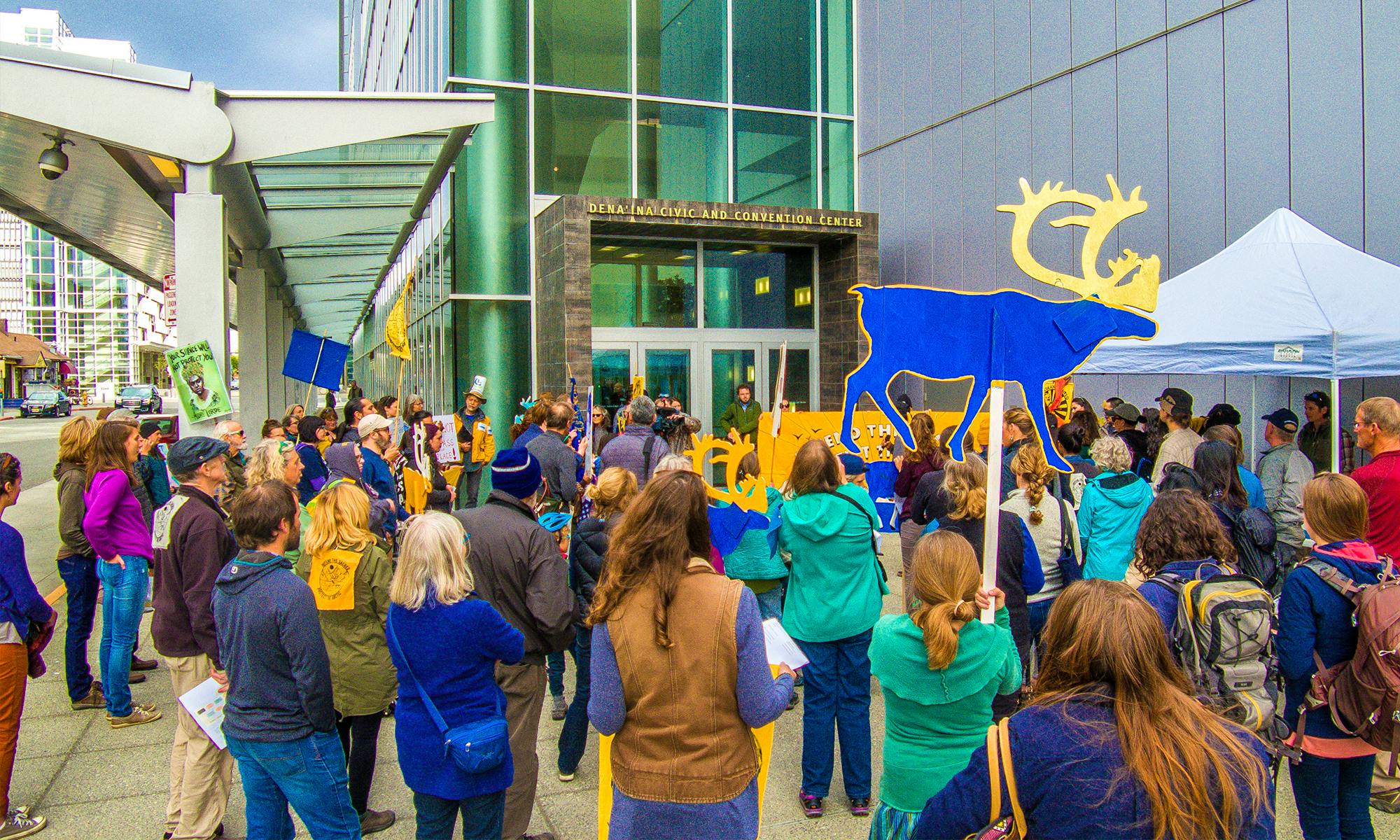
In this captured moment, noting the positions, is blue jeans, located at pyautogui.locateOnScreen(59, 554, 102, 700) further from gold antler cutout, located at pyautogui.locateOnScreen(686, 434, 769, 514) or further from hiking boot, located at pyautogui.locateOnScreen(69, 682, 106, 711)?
gold antler cutout, located at pyautogui.locateOnScreen(686, 434, 769, 514)

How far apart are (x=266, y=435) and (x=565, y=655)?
3.48 meters

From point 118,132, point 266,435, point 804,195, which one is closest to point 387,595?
point 266,435

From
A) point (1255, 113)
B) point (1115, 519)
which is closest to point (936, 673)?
point (1115, 519)

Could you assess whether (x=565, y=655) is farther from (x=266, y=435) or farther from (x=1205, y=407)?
(x=1205, y=407)

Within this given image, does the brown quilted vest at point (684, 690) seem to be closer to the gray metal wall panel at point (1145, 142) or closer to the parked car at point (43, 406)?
the gray metal wall panel at point (1145, 142)

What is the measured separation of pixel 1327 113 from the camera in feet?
29.6

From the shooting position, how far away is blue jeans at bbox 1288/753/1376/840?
3361 millimetres

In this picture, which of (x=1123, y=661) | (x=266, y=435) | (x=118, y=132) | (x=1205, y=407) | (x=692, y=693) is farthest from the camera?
(x=1205, y=407)

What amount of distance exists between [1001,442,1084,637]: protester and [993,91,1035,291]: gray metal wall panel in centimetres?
814

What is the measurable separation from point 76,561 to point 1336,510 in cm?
658

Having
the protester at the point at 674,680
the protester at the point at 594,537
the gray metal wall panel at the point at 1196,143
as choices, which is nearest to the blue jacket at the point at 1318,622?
the protester at the point at 674,680

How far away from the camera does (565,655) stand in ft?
21.1

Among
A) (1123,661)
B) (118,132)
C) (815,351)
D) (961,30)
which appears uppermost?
(961,30)

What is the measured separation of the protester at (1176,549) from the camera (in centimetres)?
313
